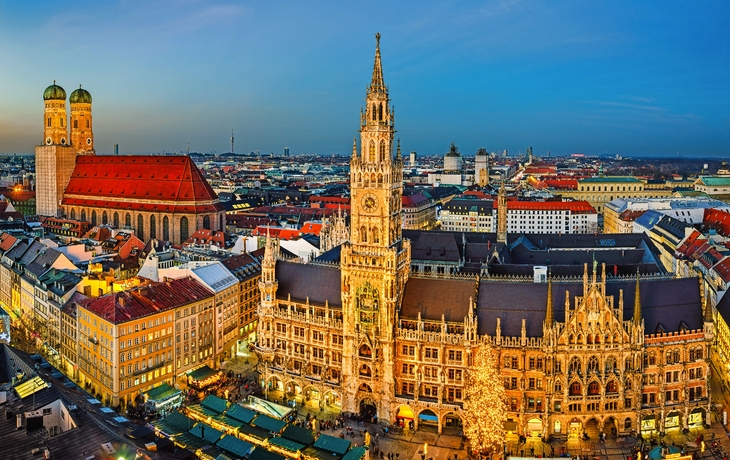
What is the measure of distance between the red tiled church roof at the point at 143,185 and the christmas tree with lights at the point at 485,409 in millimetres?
118677

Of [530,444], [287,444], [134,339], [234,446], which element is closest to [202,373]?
[134,339]

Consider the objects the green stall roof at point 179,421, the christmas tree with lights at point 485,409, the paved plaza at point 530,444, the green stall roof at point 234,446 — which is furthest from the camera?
the paved plaza at point 530,444

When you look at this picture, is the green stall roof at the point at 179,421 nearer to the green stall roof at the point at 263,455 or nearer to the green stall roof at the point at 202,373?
the green stall roof at the point at 263,455

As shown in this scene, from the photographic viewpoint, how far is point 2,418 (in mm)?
55406

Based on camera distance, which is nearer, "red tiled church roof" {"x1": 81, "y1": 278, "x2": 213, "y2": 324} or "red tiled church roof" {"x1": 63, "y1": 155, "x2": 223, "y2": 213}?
"red tiled church roof" {"x1": 81, "y1": 278, "x2": 213, "y2": 324}

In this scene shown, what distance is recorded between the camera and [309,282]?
91812 millimetres

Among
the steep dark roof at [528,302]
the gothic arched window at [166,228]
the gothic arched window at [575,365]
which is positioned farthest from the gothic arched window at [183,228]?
the gothic arched window at [575,365]

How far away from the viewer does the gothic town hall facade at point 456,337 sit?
252ft

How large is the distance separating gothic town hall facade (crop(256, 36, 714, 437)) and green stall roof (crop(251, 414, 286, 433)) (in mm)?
11101

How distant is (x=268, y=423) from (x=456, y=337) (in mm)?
Answer: 22674

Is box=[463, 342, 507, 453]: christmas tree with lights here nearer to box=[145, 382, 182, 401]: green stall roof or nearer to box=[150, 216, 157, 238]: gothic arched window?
box=[145, 382, 182, 401]: green stall roof

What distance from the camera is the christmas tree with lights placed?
67312 millimetres

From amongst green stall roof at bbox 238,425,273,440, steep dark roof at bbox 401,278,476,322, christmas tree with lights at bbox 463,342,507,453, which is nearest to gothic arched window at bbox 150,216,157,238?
steep dark roof at bbox 401,278,476,322

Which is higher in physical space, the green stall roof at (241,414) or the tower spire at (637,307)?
the tower spire at (637,307)
